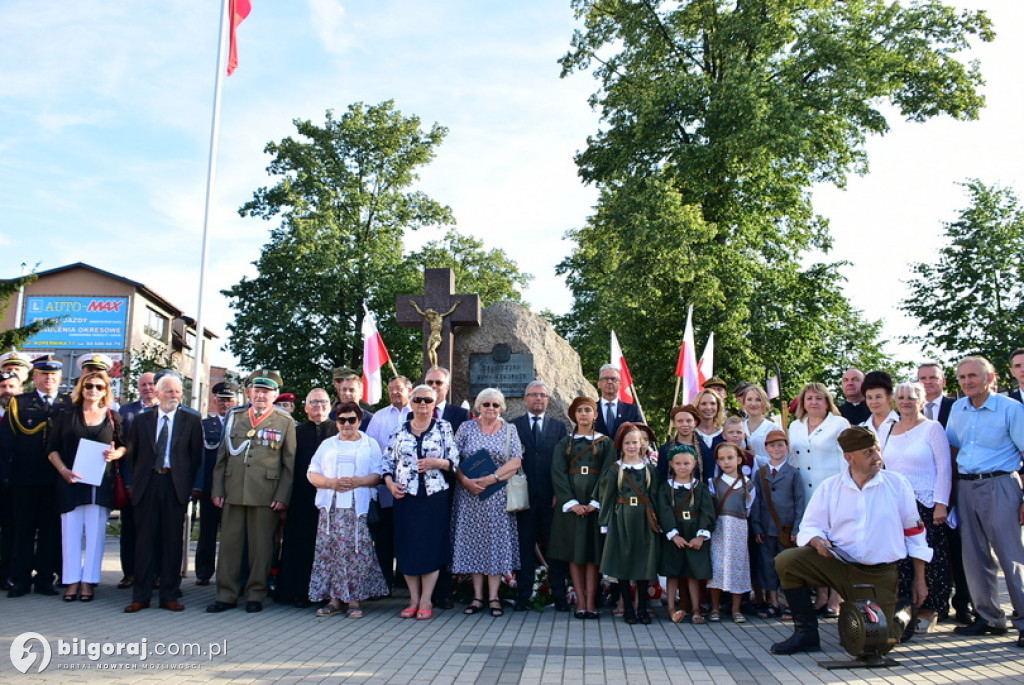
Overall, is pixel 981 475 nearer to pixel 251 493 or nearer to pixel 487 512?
pixel 487 512

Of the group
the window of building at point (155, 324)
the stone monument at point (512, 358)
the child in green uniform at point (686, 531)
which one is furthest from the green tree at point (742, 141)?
the window of building at point (155, 324)

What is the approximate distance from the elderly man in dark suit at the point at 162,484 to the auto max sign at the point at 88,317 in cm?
3746

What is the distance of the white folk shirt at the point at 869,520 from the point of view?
5422mm

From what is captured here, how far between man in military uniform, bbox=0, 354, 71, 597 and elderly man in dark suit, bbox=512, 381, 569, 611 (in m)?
4.24

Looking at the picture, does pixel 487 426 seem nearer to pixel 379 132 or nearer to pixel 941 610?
pixel 941 610

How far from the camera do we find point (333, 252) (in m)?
28.1

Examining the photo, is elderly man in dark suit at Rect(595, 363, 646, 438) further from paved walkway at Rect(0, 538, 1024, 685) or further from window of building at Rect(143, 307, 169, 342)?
window of building at Rect(143, 307, 169, 342)

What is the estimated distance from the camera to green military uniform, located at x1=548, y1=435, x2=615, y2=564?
22.2 ft

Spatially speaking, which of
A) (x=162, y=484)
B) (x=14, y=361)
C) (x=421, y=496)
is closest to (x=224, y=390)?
(x=162, y=484)

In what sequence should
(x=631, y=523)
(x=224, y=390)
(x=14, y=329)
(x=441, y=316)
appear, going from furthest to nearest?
1. (x=14, y=329)
2. (x=441, y=316)
3. (x=224, y=390)
4. (x=631, y=523)

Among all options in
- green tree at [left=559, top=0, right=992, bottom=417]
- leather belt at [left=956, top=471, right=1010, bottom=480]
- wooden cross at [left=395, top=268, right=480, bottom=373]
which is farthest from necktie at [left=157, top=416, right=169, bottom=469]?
green tree at [left=559, top=0, right=992, bottom=417]

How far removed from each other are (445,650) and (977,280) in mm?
20286

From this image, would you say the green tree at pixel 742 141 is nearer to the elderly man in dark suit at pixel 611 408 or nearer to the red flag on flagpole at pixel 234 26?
the red flag on flagpole at pixel 234 26

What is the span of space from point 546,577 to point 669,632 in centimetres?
146
